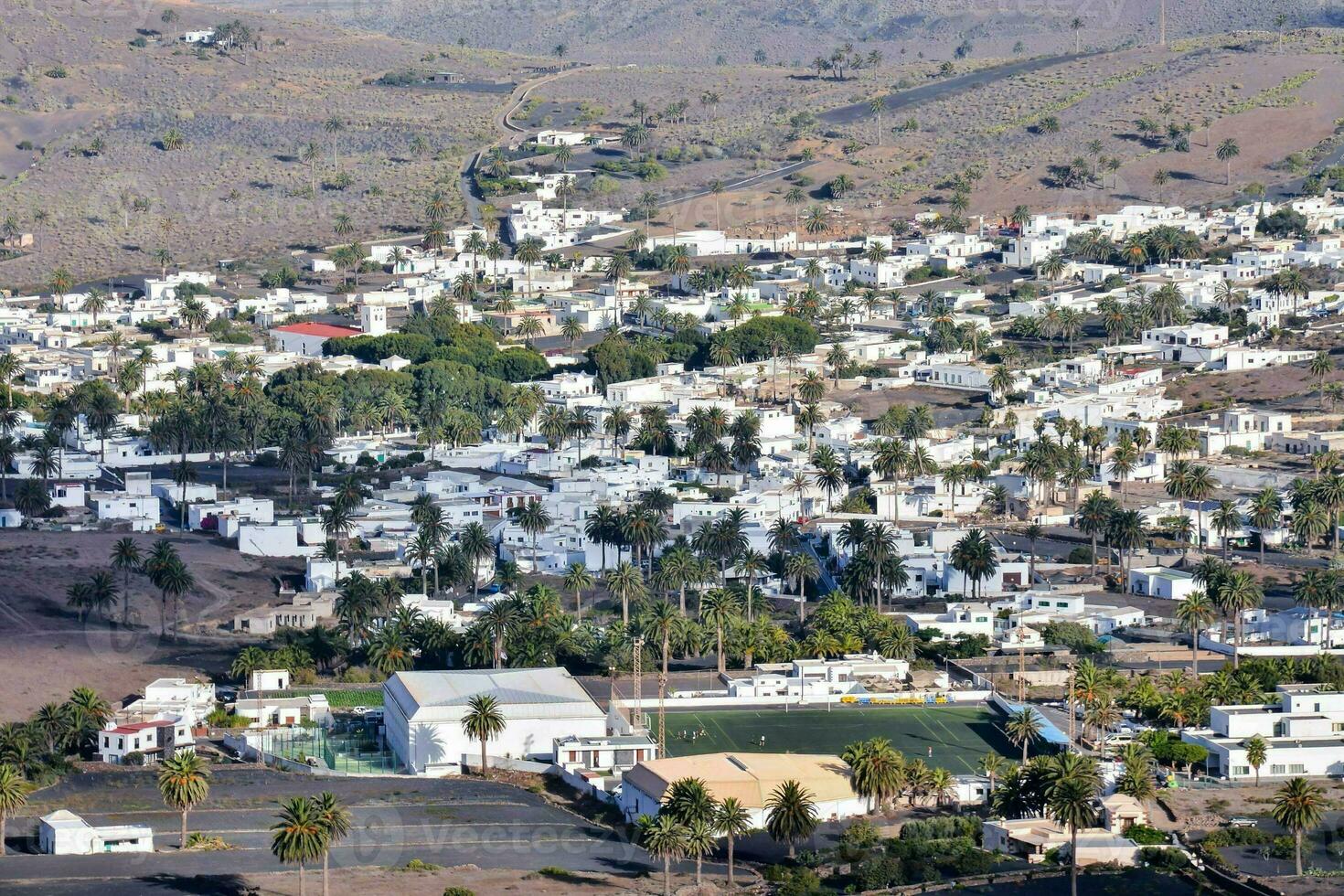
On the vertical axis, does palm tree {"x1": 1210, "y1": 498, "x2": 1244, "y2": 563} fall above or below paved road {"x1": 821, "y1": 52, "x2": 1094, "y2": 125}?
below

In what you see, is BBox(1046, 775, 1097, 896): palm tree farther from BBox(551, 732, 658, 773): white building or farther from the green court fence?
the green court fence

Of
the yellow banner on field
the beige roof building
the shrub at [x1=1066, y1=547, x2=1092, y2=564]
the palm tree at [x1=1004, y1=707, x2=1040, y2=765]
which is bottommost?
the beige roof building

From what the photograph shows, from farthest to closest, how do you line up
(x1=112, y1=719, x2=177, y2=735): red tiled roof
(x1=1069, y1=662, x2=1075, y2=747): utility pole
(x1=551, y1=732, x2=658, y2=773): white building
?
(x1=112, y1=719, x2=177, y2=735): red tiled roof < (x1=1069, y1=662, x2=1075, y2=747): utility pole < (x1=551, y1=732, x2=658, y2=773): white building

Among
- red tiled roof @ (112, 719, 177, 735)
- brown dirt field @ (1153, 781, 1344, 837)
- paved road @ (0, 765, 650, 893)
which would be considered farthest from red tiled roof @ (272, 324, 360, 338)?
brown dirt field @ (1153, 781, 1344, 837)

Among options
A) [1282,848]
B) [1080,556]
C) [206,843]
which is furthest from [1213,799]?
[1080,556]

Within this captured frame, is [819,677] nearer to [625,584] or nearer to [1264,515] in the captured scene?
[625,584]

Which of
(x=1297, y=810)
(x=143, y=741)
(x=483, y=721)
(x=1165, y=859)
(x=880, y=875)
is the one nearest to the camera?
(x=880, y=875)
